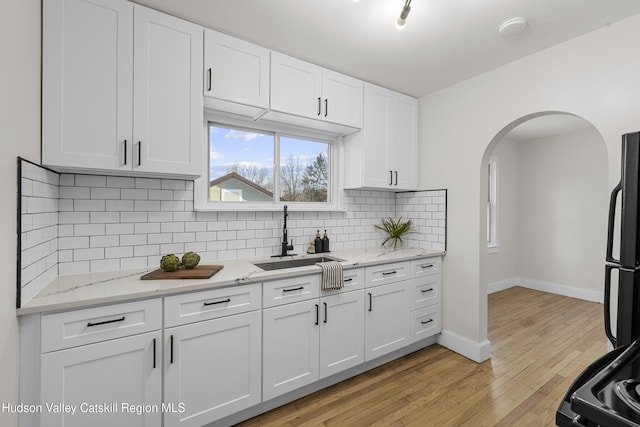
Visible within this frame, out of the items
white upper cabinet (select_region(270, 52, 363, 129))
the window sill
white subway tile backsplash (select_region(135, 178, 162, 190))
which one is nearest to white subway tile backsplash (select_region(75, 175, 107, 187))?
white subway tile backsplash (select_region(135, 178, 162, 190))

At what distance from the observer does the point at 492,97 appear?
102 inches

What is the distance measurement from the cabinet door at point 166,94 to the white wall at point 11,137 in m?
0.46

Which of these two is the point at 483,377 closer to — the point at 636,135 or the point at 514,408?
the point at 514,408

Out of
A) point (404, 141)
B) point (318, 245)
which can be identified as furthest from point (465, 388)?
point (404, 141)

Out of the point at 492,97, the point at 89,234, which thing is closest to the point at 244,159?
the point at 89,234

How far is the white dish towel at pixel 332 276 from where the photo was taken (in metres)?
2.10

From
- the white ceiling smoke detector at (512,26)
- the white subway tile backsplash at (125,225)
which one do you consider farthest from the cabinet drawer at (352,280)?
the white ceiling smoke detector at (512,26)

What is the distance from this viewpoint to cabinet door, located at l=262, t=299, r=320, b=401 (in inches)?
75.3

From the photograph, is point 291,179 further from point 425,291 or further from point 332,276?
point 425,291

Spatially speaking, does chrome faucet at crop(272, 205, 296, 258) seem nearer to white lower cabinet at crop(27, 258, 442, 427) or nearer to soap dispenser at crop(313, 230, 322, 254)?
soap dispenser at crop(313, 230, 322, 254)

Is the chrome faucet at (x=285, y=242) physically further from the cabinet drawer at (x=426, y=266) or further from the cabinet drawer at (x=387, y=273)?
the cabinet drawer at (x=426, y=266)

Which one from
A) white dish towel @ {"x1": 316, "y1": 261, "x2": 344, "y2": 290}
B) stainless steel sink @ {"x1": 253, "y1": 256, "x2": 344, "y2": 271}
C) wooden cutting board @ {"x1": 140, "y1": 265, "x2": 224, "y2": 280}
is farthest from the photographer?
stainless steel sink @ {"x1": 253, "y1": 256, "x2": 344, "y2": 271}

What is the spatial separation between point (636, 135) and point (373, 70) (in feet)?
6.07

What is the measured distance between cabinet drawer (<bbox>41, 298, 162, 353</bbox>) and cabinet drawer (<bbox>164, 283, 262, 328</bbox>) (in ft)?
0.22
